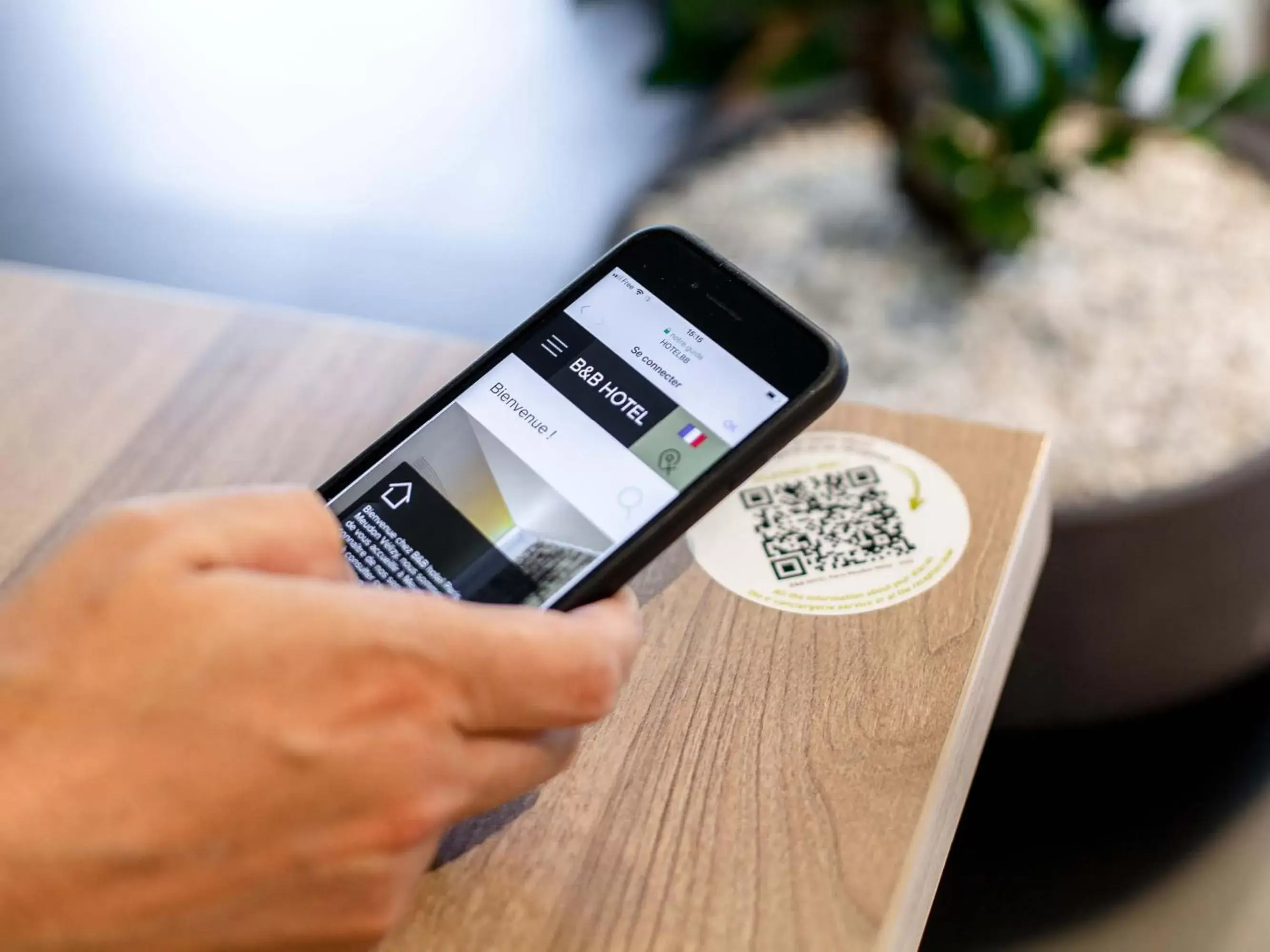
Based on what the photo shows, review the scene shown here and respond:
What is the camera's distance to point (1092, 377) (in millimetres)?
783

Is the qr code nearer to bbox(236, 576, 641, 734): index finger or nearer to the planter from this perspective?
bbox(236, 576, 641, 734): index finger

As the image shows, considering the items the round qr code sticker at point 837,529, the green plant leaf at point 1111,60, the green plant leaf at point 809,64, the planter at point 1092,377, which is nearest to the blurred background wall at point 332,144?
the planter at point 1092,377

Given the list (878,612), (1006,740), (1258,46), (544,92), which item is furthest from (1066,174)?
(544,92)

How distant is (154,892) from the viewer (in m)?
0.27

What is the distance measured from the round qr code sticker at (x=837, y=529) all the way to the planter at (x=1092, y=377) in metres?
0.22

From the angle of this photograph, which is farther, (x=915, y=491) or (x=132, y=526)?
(x=915, y=491)

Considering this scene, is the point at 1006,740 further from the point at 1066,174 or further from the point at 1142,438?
the point at 1066,174

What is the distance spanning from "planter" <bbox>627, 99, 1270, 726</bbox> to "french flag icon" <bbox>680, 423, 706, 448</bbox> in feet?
0.96

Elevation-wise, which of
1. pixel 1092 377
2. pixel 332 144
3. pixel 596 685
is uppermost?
pixel 596 685

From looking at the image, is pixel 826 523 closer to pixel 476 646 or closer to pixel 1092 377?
pixel 476 646

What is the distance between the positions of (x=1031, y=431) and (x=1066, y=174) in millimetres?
361

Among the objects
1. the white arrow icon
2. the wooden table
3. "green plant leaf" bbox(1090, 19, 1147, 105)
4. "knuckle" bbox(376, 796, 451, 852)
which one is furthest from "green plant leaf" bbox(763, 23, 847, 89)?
"knuckle" bbox(376, 796, 451, 852)

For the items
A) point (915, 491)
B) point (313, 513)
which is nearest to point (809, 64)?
point (915, 491)

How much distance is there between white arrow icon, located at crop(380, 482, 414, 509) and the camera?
369 mm
